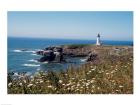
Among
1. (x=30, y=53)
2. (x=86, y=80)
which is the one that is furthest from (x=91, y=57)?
(x=30, y=53)

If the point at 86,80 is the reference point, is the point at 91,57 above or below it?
above

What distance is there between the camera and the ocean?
7.62 metres

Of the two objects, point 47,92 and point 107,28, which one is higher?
point 107,28

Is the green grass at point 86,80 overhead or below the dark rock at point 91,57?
below

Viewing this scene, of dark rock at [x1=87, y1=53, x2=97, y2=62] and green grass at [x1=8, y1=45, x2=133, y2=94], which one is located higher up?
dark rock at [x1=87, y1=53, x2=97, y2=62]

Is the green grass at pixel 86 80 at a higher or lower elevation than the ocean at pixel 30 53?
lower

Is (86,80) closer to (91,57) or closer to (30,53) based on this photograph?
(91,57)

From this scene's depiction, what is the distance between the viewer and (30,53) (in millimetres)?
7691

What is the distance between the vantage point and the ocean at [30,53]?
7625 millimetres

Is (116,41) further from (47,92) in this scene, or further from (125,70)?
(47,92)
